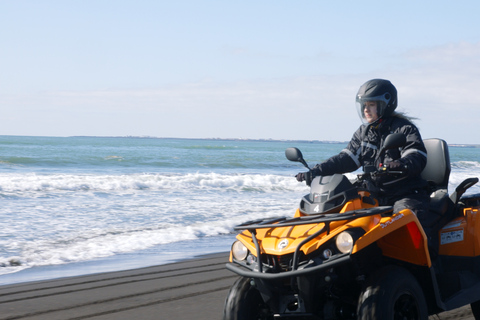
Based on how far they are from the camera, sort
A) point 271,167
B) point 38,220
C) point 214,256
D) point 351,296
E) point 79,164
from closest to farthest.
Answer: point 351,296 → point 214,256 → point 38,220 → point 79,164 → point 271,167

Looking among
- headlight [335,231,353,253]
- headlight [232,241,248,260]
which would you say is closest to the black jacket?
headlight [335,231,353,253]

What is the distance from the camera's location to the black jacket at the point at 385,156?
4.15 metres

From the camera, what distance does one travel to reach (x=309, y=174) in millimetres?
4223

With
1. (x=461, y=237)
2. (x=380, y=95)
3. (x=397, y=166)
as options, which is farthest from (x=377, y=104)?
(x=461, y=237)

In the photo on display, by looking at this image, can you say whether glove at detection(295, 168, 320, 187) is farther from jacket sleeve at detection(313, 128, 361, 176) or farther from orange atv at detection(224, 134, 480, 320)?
orange atv at detection(224, 134, 480, 320)

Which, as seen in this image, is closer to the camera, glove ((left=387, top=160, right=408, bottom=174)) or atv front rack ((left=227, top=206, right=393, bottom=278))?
atv front rack ((left=227, top=206, right=393, bottom=278))

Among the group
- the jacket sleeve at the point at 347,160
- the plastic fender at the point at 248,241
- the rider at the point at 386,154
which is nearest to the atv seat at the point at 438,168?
the rider at the point at 386,154

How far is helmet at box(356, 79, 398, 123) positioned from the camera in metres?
4.37

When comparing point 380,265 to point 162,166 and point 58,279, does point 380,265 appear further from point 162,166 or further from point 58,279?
point 162,166

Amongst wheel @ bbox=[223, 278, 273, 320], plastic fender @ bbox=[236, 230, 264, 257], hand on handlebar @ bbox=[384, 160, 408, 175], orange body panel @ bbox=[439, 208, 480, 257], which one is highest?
hand on handlebar @ bbox=[384, 160, 408, 175]

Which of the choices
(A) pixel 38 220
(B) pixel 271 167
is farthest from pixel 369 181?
(B) pixel 271 167

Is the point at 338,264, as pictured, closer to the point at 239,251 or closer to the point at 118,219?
the point at 239,251

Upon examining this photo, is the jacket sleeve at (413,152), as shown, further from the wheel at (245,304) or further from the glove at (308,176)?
the wheel at (245,304)

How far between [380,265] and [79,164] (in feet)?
111
